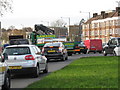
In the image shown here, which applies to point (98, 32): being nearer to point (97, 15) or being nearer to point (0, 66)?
point (97, 15)

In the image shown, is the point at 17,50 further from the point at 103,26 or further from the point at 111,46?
the point at 103,26

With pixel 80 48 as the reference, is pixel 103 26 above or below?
above

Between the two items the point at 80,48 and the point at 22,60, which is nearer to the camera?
the point at 22,60

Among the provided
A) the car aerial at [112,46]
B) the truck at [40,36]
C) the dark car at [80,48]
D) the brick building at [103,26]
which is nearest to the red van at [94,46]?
the dark car at [80,48]

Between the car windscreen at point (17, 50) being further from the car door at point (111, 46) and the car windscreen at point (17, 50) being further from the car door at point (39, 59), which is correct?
the car door at point (111, 46)

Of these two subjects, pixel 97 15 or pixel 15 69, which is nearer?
pixel 15 69

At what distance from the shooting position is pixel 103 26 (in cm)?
13300

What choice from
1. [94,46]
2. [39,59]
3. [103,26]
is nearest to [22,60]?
[39,59]

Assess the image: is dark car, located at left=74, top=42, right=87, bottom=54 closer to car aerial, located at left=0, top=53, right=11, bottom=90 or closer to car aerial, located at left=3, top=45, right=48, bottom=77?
car aerial, located at left=3, top=45, right=48, bottom=77

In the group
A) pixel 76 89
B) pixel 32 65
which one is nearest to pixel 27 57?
pixel 32 65

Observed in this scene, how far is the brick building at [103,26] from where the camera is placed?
405 ft

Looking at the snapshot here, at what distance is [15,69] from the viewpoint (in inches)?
707

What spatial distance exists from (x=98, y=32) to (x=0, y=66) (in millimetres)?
127749

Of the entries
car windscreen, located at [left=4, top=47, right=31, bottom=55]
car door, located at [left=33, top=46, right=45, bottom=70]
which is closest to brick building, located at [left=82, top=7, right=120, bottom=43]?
car door, located at [left=33, top=46, right=45, bottom=70]
